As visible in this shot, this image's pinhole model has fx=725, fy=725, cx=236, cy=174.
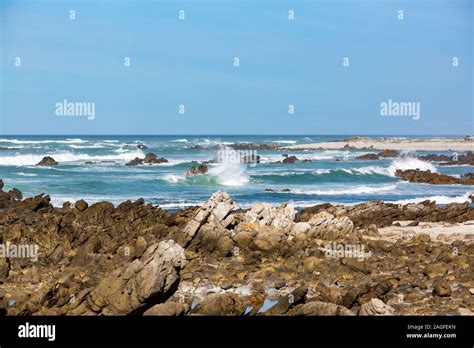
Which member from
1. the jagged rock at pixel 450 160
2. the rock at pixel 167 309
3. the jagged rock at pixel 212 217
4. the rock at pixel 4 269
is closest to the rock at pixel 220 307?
the rock at pixel 167 309

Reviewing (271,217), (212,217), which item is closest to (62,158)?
(271,217)

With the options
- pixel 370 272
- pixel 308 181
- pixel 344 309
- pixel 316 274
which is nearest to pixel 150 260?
pixel 344 309

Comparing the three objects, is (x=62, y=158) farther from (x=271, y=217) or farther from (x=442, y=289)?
(x=442, y=289)

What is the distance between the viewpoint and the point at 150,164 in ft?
208

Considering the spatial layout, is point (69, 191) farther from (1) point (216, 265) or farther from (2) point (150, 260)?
(2) point (150, 260)

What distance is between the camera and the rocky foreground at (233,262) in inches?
567

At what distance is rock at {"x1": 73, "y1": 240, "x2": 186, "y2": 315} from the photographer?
1410cm

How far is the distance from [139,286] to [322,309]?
3578mm

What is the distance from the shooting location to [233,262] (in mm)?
19594

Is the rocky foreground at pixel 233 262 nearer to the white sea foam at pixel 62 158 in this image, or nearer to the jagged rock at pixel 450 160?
the white sea foam at pixel 62 158

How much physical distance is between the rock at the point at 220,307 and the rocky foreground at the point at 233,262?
0.07 feet

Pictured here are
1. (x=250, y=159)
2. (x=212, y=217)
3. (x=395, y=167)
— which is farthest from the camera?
(x=250, y=159)

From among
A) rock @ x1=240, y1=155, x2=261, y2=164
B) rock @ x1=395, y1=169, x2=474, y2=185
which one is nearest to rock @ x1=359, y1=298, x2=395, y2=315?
rock @ x1=395, y1=169, x2=474, y2=185

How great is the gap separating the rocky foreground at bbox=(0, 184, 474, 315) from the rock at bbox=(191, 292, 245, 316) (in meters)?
0.02
